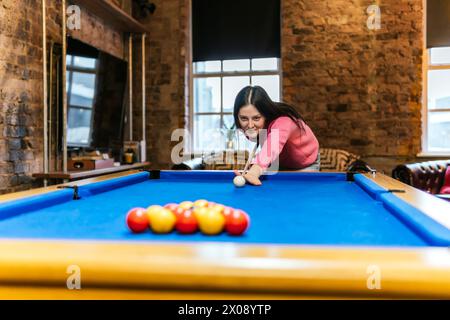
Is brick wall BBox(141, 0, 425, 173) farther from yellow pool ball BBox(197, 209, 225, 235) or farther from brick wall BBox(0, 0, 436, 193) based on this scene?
yellow pool ball BBox(197, 209, 225, 235)

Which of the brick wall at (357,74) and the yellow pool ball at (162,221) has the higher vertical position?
the brick wall at (357,74)

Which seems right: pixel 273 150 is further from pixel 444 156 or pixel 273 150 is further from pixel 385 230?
pixel 444 156

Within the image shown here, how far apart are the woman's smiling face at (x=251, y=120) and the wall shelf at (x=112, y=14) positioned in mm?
2469

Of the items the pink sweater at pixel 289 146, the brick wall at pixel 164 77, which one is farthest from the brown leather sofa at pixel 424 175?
the brick wall at pixel 164 77

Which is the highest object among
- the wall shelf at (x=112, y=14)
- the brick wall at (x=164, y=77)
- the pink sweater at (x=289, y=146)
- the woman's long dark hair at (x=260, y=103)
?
the wall shelf at (x=112, y=14)

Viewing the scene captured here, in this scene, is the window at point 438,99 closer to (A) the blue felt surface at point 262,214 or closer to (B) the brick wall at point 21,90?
(A) the blue felt surface at point 262,214

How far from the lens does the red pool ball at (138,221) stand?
1.12m

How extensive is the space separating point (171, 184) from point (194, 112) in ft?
11.2

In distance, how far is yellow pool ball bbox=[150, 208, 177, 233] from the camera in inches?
44.0

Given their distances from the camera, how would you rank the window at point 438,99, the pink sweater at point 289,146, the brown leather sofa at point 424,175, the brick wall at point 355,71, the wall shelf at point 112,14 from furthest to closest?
the window at point 438,99
the brick wall at point 355,71
the wall shelf at point 112,14
the brown leather sofa at point 424,175
the pink sweater at point 289,146

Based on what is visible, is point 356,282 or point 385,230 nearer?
point 356,282

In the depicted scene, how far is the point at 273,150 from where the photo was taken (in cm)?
245
